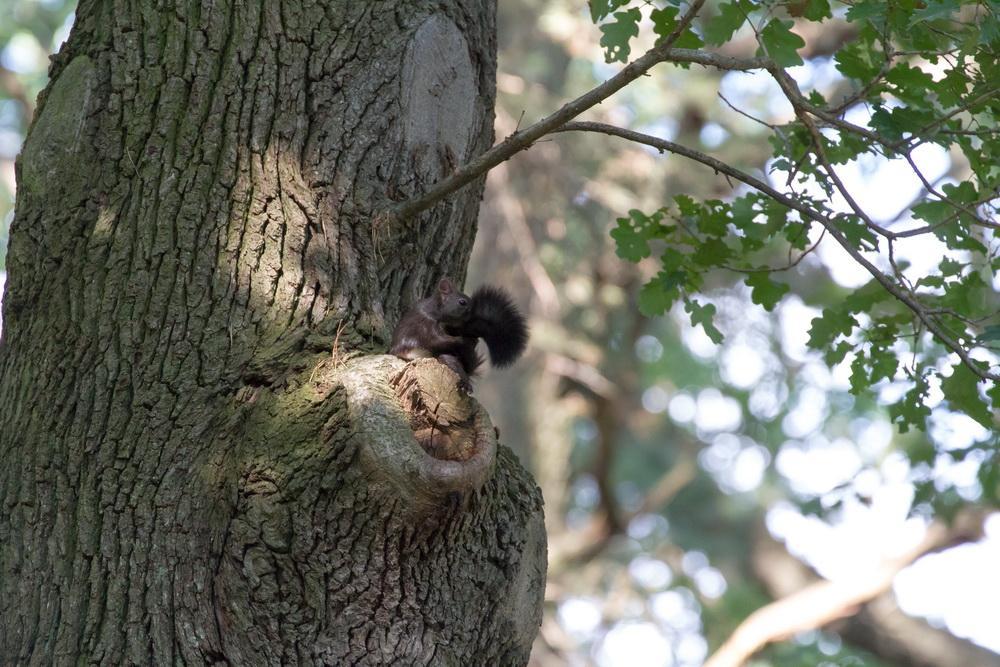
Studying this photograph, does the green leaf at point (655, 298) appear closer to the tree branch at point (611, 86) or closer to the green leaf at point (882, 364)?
the green leaf at point (882, 364)

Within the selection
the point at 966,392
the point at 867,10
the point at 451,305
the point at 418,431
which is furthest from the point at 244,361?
the point at 966,392

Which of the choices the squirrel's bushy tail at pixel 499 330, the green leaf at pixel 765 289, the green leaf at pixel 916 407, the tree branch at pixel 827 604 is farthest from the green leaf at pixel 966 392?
the tree branch at pixel 827 604

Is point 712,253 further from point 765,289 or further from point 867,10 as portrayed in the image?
point 867,10

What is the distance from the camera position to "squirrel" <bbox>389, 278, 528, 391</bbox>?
119 inches

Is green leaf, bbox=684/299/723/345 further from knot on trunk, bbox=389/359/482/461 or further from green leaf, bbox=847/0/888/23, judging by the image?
knot on trunk, bbox=389/359/482/461

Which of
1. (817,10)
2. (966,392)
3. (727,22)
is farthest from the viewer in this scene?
(966,392)

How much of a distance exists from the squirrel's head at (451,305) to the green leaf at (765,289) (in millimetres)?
1017

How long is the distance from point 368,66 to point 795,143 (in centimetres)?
146

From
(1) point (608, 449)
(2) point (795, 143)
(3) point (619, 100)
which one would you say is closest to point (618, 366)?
(1) point (608, 449)

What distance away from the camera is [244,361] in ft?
9.25

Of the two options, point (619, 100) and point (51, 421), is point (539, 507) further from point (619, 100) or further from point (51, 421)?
point (619, 100)

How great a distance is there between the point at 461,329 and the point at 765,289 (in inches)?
42.8

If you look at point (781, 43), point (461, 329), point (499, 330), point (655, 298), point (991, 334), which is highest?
point (781, 43)

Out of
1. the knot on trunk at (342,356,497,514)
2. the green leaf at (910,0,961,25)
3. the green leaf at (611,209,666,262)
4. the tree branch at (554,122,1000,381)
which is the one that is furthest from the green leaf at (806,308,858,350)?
the knot on trunk at (342,356,497,514)
